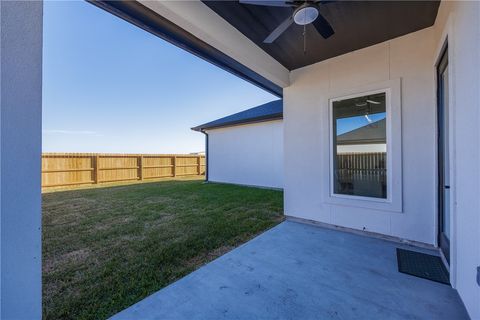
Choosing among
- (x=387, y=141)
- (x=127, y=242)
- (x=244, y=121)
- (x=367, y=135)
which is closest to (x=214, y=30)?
(x=367, y=135)

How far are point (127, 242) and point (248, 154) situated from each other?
20.5 feet

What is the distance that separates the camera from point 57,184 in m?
8.41

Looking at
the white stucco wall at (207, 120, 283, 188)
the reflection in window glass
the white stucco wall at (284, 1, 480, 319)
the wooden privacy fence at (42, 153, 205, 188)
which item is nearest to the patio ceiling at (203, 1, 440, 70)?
the white stucco wall at (284, 1, 480, 319)

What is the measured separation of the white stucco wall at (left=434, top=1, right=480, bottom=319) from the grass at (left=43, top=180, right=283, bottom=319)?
238 cm

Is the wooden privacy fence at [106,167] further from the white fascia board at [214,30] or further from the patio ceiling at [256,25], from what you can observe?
the white fascia board at [214,30]

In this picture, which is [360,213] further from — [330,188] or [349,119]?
[349,119]

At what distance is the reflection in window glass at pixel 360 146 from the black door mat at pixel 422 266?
88 centimetres

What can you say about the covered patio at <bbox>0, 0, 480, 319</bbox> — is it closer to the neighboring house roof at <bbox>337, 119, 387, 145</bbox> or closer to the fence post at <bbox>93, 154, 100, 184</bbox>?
the neighboring house roof at <bbox>337, 119, 387, 145</bbox>

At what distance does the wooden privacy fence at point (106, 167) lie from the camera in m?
8.30

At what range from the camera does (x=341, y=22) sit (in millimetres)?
2885

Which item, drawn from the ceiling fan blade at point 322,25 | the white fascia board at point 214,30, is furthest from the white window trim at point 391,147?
the white fascia board at point 214,30

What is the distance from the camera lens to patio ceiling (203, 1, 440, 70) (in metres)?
2.57

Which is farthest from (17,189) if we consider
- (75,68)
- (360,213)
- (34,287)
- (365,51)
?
(75,68)

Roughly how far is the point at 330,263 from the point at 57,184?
402 inches
